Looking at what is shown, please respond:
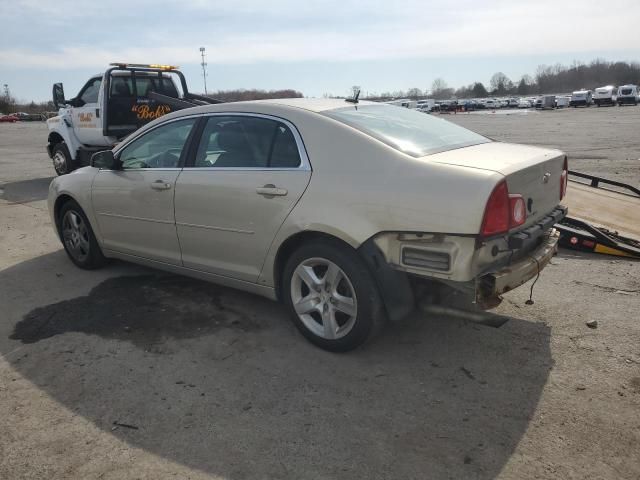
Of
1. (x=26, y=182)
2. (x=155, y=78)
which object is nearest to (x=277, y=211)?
(x=155, y=78)

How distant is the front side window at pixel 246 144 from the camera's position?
12.5 ft

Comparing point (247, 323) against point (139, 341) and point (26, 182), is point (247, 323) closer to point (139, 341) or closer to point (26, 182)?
point (139, 341)

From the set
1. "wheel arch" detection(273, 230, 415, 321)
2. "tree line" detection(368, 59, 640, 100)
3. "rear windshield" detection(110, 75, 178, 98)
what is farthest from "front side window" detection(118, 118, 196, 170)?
"tree line" detection(368, 59, 640, 100)

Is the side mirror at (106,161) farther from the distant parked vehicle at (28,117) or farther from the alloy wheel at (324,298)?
the distant parked vehicle at (28,117)

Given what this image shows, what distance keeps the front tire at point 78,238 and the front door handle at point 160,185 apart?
129 cm

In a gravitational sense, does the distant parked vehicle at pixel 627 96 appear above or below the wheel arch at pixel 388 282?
above

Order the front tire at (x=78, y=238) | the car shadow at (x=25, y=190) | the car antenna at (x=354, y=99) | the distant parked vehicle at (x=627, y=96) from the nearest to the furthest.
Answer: the car antenna at (x=354, y=99) < the front tire at (x=78, y=238) < the car shadow at (x=25, y=190) < the distant parked vehicle at (x=627, y=96)

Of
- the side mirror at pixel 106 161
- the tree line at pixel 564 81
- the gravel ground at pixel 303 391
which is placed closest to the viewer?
the gravel ground at pixel 303 391

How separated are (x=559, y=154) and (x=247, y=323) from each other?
8.66 ft

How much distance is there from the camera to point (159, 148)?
468 centimetres

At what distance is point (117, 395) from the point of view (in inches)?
128

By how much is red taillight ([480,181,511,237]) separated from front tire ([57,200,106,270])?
13.0 ft

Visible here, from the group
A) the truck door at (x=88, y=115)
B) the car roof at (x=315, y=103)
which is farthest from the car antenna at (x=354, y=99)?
the truck door at (x=88, y=115)

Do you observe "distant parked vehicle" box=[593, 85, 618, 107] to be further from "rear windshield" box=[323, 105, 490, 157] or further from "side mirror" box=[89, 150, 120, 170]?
"side mirror" box=[89, 150, 120, 170]
